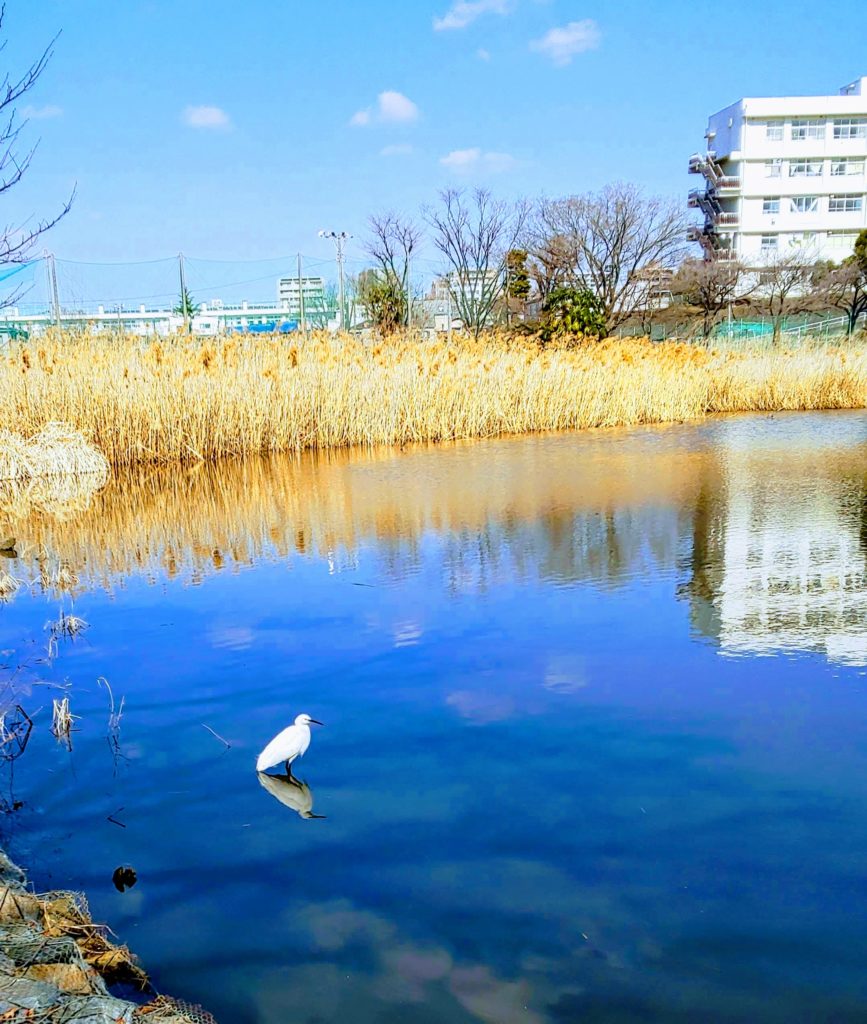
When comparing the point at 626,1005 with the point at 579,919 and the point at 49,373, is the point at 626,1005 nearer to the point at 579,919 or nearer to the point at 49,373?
the point at 579,919

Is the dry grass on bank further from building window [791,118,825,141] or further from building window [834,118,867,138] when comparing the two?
building window [834,118,867,138]

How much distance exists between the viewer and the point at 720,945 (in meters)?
2.62

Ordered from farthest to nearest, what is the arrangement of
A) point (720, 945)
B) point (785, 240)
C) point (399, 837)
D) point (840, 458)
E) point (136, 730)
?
point (785, 240)
point (840, 458)
point (136, 730)
point (399, 837)
point (720, 945)

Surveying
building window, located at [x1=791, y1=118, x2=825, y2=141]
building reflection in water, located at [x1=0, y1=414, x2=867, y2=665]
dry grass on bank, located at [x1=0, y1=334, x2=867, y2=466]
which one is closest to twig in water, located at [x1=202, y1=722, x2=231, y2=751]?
building reflection in water, located at [x1=0, y1=414, x2=867, y2=665]

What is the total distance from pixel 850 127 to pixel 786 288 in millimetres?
25232

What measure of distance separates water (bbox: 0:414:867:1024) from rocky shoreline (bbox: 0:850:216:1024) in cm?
12

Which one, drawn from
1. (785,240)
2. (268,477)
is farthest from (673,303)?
(268,477)

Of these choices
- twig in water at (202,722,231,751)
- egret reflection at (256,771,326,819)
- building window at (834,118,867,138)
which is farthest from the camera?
building window at (834,118,867,138)

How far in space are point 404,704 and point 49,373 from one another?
947cm

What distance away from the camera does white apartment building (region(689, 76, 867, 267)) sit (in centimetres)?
5166

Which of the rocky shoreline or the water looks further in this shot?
the water

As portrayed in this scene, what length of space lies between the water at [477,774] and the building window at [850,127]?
53897 millimetres

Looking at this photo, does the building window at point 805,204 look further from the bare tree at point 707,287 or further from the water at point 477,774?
the water at point 477,774

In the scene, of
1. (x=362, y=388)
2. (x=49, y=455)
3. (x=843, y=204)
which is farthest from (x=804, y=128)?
(x=49, y=455)
